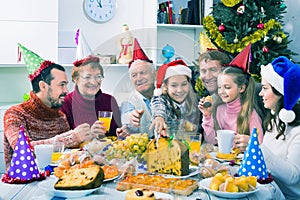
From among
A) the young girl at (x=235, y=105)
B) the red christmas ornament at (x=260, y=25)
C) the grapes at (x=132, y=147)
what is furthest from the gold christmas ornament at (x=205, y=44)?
the grapes at (x=132, y=147)

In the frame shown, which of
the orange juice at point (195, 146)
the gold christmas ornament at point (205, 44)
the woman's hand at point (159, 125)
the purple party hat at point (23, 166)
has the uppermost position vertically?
the gold christmas ornament at point (205, 44)

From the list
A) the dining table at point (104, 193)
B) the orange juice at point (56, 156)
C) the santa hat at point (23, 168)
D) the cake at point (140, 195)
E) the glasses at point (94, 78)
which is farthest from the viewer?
the glasses at point (94, 78)

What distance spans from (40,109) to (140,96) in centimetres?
86

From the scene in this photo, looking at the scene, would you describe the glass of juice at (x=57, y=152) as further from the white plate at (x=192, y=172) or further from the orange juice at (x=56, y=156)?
the white plate at (x=192, y=172)

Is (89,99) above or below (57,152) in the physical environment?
above

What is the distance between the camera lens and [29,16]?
11.2 ft

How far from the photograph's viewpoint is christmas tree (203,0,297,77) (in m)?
3.04

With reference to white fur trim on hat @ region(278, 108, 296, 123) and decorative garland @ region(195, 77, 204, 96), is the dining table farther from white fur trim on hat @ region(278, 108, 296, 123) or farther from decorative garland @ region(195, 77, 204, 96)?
decorative garland @ region(195, 77, 204, 96)

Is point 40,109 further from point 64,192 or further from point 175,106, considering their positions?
point 64,192

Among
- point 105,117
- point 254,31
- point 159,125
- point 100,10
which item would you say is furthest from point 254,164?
point 100,10

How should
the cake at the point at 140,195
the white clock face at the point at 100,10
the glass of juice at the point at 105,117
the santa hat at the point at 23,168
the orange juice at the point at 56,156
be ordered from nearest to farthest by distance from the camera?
1. the cake at the point at 140,195
2. the santa hat at the point at 23,168
3. the orange juice at the point at 56,156
4. the glass of juice at the point at 105,117
5. the white clock face at the point at 100,10

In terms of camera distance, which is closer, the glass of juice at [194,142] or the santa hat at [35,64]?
the glass of juice at [194,142]

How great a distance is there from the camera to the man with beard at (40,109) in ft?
7.13

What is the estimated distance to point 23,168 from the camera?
4.75ft
